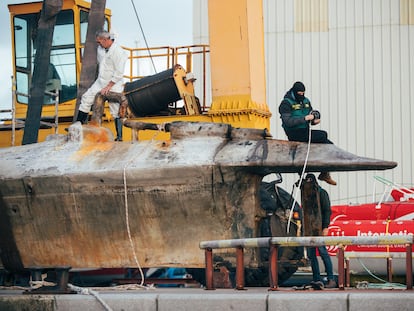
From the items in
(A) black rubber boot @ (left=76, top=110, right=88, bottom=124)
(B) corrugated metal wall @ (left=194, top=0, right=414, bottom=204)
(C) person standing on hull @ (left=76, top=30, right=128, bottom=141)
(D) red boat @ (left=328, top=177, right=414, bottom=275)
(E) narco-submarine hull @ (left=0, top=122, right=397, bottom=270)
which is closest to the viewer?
(E) narco-submarine hull @ (left=0, top=122, right=397, bottom=270)

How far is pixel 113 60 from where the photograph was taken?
15.5 meters

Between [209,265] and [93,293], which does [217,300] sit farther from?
[93,293]

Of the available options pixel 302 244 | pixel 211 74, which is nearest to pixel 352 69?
pixel 211 74

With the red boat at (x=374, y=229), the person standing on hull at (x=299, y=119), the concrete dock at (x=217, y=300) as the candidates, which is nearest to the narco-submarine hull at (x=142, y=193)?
the person standing on hull at (x=299, y=119)

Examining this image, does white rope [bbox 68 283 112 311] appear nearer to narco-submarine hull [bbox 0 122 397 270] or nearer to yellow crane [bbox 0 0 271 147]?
narco-submarine hull [bbox 0 122 397 270]

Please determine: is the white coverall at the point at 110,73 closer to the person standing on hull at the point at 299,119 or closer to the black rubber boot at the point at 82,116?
the black rubber boot at the point at 82,116

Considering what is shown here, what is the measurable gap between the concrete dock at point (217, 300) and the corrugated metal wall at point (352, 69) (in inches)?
745

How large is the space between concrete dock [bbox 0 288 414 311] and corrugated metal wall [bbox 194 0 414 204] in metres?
18.9

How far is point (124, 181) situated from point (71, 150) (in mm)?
1112

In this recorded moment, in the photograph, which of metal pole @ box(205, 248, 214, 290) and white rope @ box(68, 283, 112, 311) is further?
metal pole @ box(205, 248, 214, 290)

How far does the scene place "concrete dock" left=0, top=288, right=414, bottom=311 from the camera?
399 inches

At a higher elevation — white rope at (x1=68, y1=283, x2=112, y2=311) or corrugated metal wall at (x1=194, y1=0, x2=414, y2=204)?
corrugated metal wall at (x1=194, y1=0, x2=414, y2=204)

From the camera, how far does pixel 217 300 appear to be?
10.8m

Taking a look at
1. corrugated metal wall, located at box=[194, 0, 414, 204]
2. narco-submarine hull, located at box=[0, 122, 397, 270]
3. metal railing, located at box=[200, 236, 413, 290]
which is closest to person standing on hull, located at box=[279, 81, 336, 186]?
narco-submarine hull, located at box=[0, 122, 397, 270]
